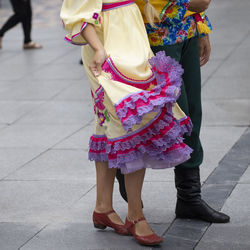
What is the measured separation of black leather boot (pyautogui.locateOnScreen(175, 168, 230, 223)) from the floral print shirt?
0.83 m

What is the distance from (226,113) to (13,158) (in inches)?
86.9

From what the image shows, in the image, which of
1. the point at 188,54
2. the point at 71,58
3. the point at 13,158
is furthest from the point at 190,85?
the point at 71,58

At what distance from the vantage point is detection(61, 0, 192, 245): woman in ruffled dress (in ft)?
11.9

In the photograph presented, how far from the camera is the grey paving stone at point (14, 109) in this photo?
24.0 ft

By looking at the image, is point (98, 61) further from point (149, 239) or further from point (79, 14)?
point (149, 239)

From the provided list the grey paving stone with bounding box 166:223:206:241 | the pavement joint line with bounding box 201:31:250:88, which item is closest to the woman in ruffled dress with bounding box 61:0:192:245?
the grey paving stone with bounding box 166:223:206:241

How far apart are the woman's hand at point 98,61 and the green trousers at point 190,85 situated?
1.44ft

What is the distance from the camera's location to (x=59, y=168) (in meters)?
5.50

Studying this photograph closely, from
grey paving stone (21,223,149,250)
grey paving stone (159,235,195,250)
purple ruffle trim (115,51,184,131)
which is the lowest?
grey paving stone (21,223,149,250)

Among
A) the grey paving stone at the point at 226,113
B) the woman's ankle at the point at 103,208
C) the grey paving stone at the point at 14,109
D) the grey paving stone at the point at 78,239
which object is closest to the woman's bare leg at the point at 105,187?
the woman's ankle at the point at 103,208

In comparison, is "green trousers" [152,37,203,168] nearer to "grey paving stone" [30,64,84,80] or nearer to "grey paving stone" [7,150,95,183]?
"grey paving stone" [7,150,95,183]

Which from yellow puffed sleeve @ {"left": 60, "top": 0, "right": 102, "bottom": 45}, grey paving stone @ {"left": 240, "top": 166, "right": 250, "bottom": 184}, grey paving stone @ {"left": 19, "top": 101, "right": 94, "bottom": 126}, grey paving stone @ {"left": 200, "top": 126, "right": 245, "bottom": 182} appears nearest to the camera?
yellow puffed sleeve @ {"left": 60, "top": 0, "right": 102, "bottom": 45}

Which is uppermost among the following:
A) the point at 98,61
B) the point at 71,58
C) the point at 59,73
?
the point at 98,61

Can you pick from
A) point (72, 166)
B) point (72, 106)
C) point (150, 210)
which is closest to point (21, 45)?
point (72, 106)
